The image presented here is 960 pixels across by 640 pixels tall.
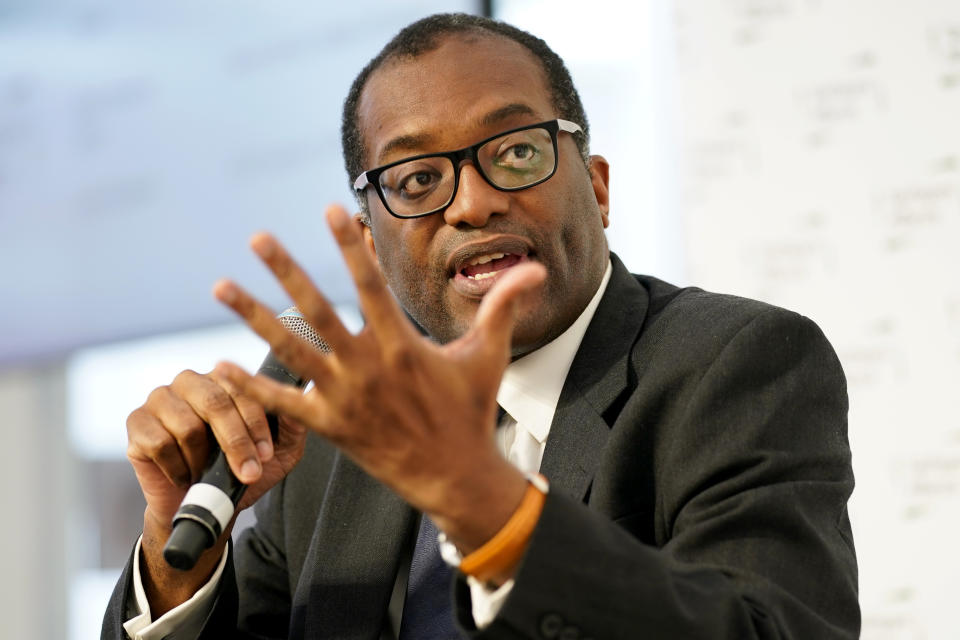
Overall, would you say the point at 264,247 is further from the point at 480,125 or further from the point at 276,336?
the point at 480,125

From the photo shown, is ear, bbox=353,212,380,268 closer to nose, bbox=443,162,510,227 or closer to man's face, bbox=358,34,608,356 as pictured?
man's face, bbox=358,34,608,356

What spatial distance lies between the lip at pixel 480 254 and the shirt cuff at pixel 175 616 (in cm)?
57

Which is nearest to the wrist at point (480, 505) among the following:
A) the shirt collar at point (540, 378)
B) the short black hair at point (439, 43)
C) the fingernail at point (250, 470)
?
the fingernail at point (250, 470)

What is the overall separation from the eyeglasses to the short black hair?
12 centimetres

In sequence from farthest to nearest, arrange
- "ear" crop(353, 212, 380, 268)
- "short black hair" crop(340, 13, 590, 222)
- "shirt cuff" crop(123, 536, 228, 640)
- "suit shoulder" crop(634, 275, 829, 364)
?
"ear" crop(353, 212, 380, 268) → "short black hair" crop(340, 13, 590, 222) → "shirt cuff" crop(123, 536, 228, 640) → "suit shoulder" crop(634, 275, 829, 364)

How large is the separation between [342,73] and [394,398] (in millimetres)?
2942

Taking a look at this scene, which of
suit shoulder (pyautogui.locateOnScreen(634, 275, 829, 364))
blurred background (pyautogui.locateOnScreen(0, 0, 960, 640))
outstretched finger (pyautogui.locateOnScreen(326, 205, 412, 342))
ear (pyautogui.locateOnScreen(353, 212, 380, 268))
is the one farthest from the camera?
blurred background (pyautogui.locateOnScreen(0, 0, 960, 640))

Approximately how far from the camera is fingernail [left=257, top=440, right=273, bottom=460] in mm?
1350

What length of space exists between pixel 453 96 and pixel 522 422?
0.54 meters

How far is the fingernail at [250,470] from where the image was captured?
125 centimetres

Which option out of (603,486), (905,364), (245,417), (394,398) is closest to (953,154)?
(905,364)

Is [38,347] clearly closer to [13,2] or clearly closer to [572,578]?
[13,2]

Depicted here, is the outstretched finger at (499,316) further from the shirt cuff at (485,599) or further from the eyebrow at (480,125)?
the eyebrow at (480,125)

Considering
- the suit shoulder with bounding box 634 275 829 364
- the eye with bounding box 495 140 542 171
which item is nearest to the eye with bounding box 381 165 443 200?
the eye with bounding box 495 140 542 171
